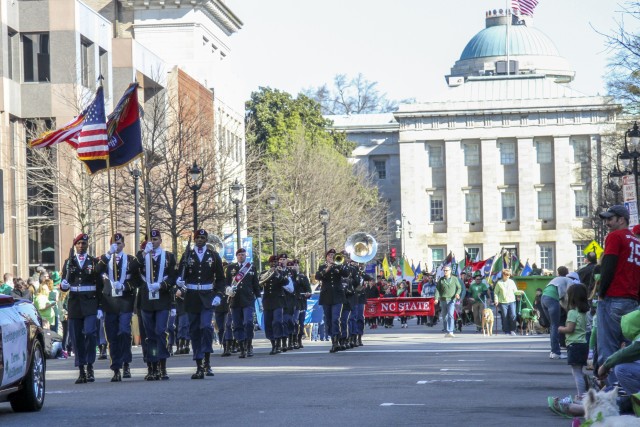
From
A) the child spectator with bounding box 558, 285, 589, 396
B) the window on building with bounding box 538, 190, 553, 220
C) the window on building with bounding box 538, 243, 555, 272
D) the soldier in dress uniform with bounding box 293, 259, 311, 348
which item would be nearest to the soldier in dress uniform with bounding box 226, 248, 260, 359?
the soldier in dress uniform with bounding box 293, 259, 311, 348

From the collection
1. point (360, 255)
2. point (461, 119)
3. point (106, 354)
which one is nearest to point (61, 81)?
point (360, 255)

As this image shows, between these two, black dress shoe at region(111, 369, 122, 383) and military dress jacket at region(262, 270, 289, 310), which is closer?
black dress shoe at region(111, 369, 122, 383)

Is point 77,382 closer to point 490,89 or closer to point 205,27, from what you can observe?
point 205,27

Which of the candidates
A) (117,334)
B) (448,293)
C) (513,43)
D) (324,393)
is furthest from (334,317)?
(513,43)

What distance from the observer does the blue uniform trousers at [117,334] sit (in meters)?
20.5

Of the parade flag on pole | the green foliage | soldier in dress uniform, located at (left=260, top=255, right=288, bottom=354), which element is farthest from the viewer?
the green foliage

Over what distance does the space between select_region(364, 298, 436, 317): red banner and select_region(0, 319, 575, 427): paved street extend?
19.4m

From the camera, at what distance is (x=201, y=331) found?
21.0 meters

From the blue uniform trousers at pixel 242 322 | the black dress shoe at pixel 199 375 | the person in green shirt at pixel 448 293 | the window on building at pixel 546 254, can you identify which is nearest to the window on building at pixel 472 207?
the window on building at pixel 546 254

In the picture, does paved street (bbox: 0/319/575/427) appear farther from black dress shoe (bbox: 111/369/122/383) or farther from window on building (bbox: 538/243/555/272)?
window on building (bbox: 538/243/555/272)

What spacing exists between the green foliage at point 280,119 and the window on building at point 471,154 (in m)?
23.7

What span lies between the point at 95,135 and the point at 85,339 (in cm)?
735

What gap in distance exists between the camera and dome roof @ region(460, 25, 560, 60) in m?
136

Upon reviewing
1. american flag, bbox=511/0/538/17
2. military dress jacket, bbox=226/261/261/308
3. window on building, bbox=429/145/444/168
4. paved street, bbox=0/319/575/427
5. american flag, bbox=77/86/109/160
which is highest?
american flag, bbox=511/0/538/17
